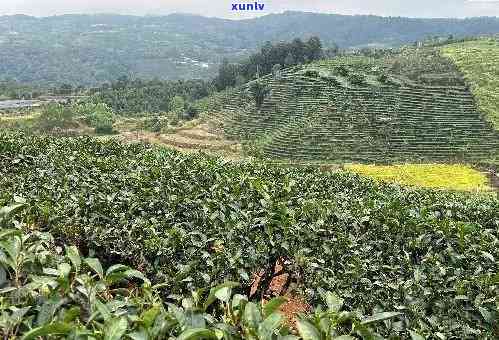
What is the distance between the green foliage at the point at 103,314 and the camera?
273 cm

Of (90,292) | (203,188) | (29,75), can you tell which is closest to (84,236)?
(203,188)

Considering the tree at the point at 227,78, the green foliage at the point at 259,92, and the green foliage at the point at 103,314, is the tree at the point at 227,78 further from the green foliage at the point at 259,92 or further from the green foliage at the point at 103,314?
the green foliage at the point at 103,314

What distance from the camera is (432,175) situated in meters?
41.4

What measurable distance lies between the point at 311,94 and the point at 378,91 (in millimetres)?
7705

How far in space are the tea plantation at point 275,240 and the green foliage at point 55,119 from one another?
5715 cm

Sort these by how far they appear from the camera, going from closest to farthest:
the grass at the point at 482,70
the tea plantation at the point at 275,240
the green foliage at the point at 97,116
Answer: the tea plantation at the point at 275,240 → the grass at the point at 482,70 → the green foliage at the point at 97,116

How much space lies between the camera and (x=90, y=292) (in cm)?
326

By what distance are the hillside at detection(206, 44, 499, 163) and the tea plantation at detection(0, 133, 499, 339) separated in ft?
142

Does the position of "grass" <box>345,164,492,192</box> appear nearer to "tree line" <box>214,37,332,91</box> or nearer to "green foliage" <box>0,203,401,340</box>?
"green foliage" <box>0,203,401,340</box>

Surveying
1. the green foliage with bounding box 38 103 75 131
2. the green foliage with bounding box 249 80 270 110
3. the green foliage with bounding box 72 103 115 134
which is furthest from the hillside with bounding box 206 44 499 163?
the green foliage with bounding box 38 103 75 131

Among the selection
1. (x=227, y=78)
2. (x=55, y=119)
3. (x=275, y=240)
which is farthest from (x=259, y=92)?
(x=275, y=240)

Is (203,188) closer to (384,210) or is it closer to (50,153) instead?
(384,210)

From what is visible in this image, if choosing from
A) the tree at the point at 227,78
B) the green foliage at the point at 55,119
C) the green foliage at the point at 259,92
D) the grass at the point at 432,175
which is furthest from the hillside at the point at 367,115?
the green foliage at the point at 55,119

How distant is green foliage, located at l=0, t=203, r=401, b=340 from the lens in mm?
2732
